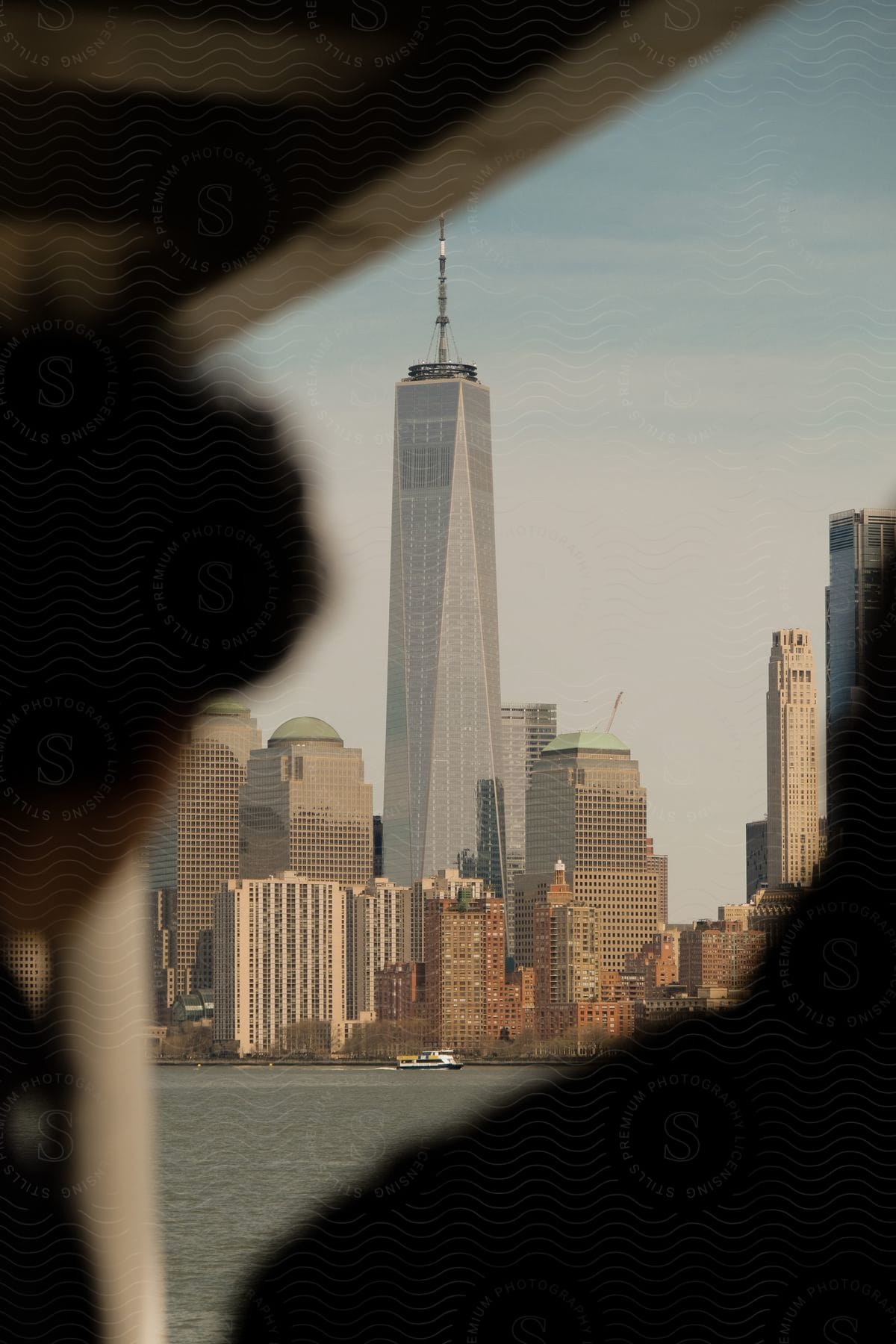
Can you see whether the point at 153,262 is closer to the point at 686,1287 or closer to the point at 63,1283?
the point at 63,1283

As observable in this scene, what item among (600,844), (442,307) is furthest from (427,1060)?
(442,307)

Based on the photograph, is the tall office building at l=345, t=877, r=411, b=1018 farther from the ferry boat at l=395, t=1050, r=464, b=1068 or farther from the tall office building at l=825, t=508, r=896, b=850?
the tall office building at l=825, t=508, r=896, b=850

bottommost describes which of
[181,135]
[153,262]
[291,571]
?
[291,571]

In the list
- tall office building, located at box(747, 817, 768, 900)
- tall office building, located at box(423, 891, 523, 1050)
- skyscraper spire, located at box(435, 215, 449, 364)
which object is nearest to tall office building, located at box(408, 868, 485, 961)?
tall office building, located at box(423, 891, 523, 1050)

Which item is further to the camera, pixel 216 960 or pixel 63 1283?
pixel 216 960

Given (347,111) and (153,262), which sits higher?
(347,111)

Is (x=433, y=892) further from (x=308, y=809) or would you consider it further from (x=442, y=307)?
(x=442, y=307)

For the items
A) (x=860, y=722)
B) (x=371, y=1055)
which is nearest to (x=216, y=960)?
(x=371, y=1055)
